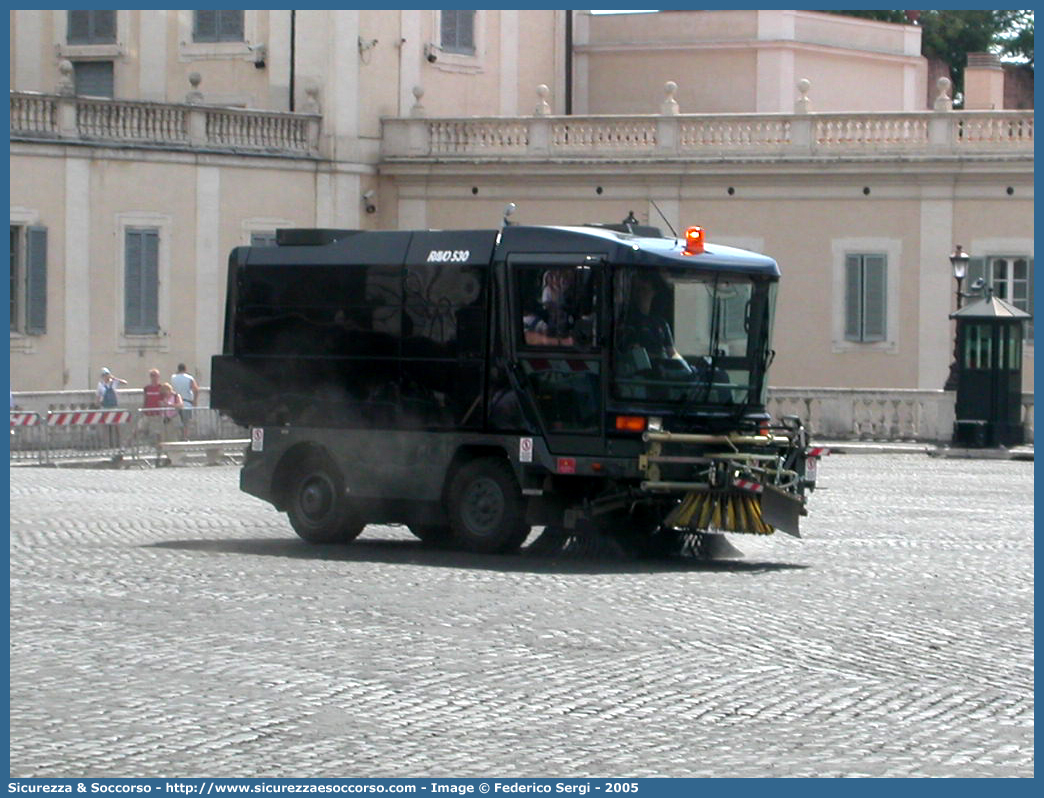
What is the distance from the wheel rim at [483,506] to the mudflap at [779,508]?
2277mm

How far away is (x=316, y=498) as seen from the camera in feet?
63.6

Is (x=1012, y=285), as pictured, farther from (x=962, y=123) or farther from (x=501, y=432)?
(x=501, y=432)

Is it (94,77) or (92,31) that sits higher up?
(92,31)

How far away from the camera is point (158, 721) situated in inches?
389

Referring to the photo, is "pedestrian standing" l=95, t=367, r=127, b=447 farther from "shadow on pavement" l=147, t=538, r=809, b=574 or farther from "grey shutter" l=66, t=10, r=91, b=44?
"shadow on pavement" l=147, t=538, r=809, b=574

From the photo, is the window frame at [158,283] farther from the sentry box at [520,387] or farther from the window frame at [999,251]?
the sentry box at [520,387]

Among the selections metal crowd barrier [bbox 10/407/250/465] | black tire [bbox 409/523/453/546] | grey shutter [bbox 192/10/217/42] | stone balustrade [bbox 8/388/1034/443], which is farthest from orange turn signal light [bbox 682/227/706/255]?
grey shutter [bbox 192/10/217/42]

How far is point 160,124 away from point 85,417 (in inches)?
312

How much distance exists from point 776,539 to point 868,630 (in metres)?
7.04

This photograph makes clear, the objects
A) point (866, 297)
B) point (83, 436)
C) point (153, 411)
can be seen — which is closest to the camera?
point (83, 436)

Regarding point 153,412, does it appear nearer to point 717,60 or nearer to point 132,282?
point 132,282

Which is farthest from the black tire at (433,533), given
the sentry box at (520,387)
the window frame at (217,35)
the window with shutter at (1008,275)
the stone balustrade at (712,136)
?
the window frame at (217,35)

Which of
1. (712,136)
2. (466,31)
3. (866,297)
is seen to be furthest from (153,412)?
(866,297)

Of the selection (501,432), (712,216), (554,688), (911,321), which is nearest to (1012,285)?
(911,321)
